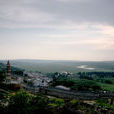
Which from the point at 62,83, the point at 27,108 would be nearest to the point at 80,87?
the point at 62,83

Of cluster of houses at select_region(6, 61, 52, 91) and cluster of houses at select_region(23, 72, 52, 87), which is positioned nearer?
cluster of houses at select_region(6, 61, 52, 91)

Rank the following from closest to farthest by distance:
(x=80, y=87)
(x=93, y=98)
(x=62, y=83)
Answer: (x=93, y=98), (x=80, y=87), (x=62, y=83)

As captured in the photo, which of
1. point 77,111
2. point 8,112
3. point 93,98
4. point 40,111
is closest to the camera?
point 8,112

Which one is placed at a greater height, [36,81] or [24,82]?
[24,82]

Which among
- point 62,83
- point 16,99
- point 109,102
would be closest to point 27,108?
point 16,99

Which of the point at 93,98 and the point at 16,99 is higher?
the point at 16,99

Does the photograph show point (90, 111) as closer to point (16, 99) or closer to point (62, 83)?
point (16, 99)

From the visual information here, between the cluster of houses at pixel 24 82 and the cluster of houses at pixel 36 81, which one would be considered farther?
the cluster of houses at pixel 36 81

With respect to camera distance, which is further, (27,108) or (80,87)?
(80,87)

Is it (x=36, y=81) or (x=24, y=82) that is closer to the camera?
(x=24, y=82)
